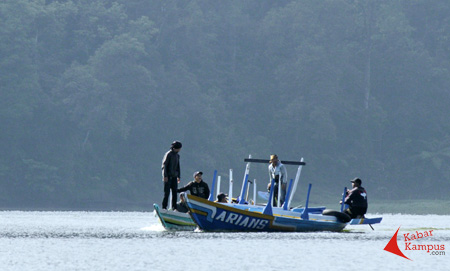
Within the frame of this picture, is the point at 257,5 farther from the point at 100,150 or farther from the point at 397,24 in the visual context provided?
the point at 100,150

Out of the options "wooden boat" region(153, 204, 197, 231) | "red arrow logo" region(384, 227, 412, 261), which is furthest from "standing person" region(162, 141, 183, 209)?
"red arrow logo" region(384, 227, 412, 261)

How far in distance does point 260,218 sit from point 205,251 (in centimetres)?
667

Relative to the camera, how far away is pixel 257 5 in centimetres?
9956

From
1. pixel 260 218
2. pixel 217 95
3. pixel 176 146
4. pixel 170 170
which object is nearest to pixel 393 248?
pixel 260 218

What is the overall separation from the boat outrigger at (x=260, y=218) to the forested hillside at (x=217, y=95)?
40681 mm

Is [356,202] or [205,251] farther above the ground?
[356,202]

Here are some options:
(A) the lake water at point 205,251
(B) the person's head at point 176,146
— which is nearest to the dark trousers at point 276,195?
(A) the lake water at point 205,251

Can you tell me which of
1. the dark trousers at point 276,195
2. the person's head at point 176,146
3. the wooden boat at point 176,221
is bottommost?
the wooden boat at point 176,221

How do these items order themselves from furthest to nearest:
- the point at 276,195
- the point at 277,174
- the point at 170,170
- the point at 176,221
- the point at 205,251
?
the point at 276,195 < the point at 277,174 < the point at 176,221 < the point at 170,170 < the point at 205,251

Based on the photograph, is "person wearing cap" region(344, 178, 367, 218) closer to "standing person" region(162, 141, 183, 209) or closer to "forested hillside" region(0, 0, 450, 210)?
"standing person" region(162, 141, 183, 209)

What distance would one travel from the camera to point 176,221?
30047 millimetres

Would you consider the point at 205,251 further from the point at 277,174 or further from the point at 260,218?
the point at 277,174

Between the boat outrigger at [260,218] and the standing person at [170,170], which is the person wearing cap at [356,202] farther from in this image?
the standing person at [170,170]

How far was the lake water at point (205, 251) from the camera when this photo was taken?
20047 mm
